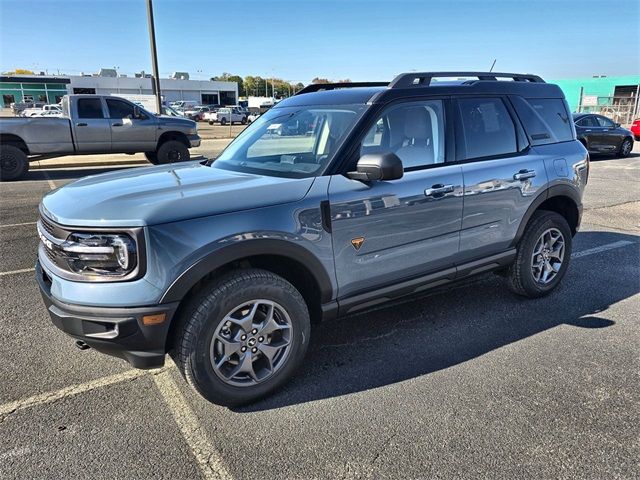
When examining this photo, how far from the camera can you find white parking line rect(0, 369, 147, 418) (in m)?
2.84

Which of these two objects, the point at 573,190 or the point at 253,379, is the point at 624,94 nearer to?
the point at 573,190

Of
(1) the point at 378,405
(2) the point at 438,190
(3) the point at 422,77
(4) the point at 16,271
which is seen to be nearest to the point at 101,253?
(1) the point at 378,405

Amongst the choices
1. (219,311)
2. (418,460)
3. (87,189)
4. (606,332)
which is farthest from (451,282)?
(87,189)

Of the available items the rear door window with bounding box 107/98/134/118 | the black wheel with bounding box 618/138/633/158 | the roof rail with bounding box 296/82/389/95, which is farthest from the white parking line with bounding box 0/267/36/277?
the black wheel with bounding box 618/138/633/158

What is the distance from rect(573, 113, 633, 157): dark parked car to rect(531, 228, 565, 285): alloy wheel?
46.8 ft

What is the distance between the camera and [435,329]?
3.90 m

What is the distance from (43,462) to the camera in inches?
94.3

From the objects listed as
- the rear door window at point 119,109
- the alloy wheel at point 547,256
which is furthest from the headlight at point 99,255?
the rear door window at point 119,109

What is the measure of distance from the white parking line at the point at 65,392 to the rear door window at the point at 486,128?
A: 2.91 m

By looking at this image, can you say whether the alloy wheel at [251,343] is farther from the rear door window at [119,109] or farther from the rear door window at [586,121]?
the rear door window at [586,121]

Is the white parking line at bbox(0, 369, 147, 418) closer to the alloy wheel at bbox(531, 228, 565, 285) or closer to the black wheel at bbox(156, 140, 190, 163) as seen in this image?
the alloy wheel at bbox(531, 228, 565, 285)

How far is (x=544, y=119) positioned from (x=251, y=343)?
3398 millimetres

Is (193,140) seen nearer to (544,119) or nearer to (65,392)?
(544,119)

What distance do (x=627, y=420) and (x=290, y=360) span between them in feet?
6.46
